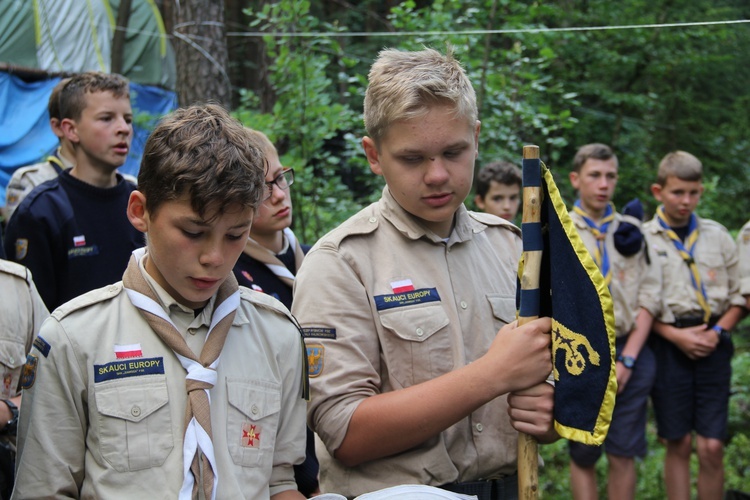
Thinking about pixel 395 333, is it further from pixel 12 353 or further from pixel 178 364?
pixel 12 353

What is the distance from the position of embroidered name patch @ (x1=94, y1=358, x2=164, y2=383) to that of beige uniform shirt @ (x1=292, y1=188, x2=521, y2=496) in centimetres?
53

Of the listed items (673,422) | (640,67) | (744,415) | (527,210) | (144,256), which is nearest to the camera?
(144,256)

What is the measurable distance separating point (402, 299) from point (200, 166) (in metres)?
0.74

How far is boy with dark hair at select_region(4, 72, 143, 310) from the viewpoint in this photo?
403 cm

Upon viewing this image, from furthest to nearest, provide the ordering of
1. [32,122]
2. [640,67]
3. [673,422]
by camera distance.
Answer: [640,67]
[32,122]
[673,422]

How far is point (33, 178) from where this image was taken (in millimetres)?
5348

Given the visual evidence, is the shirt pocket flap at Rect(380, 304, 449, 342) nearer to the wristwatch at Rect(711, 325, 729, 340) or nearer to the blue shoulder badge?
the blue shoulder badge

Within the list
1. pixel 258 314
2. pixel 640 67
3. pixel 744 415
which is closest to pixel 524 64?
pixel 744 415

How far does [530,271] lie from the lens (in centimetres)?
253

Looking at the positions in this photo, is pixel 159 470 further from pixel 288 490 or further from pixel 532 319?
pixel 532 319

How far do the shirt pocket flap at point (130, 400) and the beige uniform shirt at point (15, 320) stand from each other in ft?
3.12

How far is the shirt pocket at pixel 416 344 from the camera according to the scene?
2.52m

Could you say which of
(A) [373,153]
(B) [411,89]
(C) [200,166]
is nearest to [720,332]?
(A) [373,153]

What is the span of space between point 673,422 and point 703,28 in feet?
21.8
